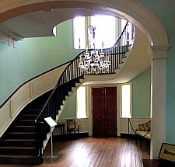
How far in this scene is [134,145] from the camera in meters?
9.38

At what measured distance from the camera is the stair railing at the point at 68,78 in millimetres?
7926

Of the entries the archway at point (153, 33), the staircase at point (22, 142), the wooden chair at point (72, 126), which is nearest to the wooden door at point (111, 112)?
the wooden chair at point (72, 126)

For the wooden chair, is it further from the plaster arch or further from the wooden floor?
the plaster arch

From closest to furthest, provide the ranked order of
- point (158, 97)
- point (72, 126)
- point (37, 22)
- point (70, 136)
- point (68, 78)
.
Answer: point (158, 97)
point (37, 22)
point (68, 78)
point (70, 136)
point (72, 126)

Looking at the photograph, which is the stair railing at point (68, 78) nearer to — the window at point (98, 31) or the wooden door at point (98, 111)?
the window at point (98, 31)

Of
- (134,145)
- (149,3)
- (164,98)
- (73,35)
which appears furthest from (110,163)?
(73,35)

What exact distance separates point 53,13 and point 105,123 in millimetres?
7286

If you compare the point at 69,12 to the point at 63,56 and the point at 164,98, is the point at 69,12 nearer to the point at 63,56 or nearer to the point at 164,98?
the point at 164,98

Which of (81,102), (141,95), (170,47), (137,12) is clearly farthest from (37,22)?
(81,102)

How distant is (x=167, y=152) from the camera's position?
276 cm

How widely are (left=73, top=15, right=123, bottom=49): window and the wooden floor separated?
4170mm

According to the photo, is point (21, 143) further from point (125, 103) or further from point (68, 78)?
point (125, 103)

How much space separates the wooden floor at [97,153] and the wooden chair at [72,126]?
25.0 inches

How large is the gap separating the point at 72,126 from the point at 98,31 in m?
4.35
